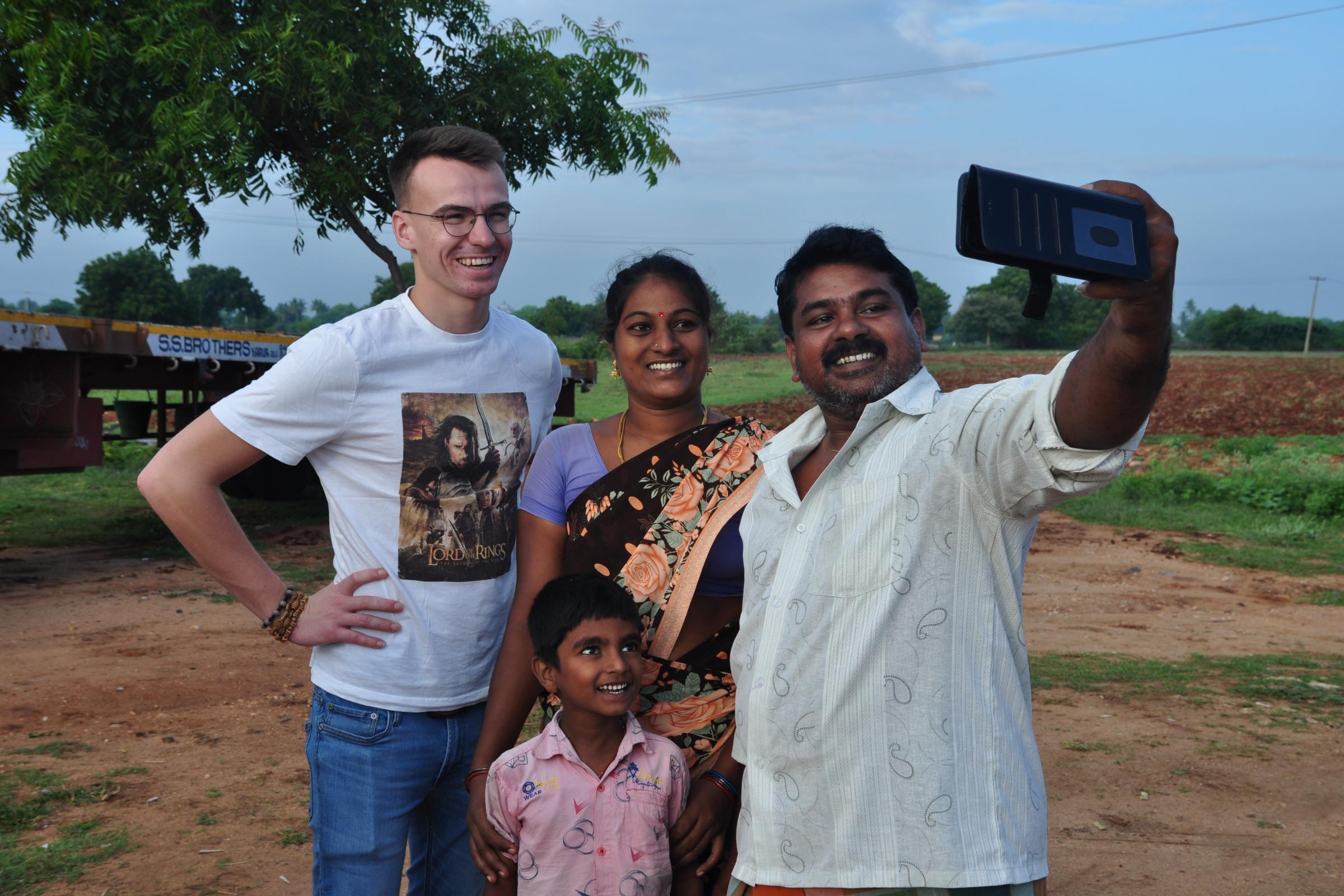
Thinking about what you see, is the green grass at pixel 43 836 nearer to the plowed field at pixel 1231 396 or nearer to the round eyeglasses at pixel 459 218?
the round eyeglasses at pixel 459 218

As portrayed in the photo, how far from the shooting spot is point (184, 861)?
3643 millimetres

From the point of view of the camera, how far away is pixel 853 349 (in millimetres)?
1827

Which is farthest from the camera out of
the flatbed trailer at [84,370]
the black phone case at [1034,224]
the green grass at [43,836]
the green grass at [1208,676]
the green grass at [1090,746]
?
the flatbed trailer at [84,370]

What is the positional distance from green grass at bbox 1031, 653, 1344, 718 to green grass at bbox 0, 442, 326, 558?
275 inches

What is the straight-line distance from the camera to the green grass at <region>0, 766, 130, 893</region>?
11.4 ft

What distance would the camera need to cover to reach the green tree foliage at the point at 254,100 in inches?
316

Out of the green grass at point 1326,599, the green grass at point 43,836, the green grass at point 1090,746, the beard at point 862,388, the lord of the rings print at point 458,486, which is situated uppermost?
the beard at point 862,388

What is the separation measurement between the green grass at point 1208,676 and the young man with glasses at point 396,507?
15.0 feet

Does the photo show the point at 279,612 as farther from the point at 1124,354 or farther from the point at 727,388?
the point at 727,388

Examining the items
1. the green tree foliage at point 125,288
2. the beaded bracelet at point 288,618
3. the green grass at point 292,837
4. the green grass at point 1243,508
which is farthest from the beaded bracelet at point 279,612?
the green tree foliage at point 125,288

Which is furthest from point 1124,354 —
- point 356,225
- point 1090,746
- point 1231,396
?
point 1231,396

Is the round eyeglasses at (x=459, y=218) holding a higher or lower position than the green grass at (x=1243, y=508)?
higher

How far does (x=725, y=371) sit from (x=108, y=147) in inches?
1055

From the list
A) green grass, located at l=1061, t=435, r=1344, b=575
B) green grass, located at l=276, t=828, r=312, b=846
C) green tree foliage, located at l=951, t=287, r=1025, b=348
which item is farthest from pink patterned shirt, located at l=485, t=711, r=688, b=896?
green tree foliage, located at l=951, t=287, r=1025, b=348
